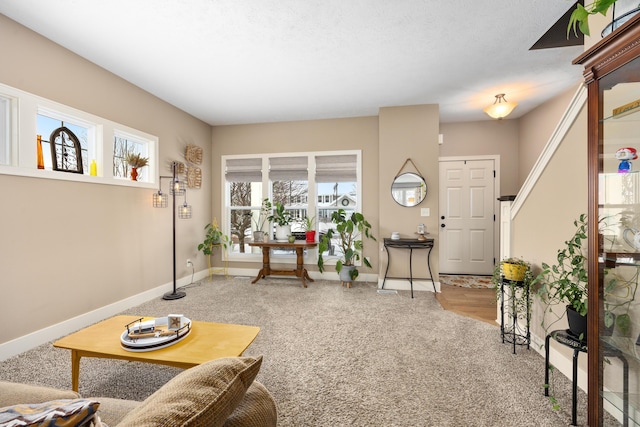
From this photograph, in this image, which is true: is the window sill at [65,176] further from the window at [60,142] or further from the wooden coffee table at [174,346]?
the wooden coffee table at [174,346]

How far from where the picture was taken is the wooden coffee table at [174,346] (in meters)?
1.40

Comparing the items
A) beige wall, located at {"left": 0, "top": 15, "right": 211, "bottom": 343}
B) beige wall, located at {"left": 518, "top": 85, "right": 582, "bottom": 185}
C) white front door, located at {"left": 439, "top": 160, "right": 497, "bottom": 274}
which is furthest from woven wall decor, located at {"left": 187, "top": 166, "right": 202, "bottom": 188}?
beige wall, located at {"left": 518, "top": 85, "right": 582, "bottom": 185}

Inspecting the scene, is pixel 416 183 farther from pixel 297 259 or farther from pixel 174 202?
pixel 174 202

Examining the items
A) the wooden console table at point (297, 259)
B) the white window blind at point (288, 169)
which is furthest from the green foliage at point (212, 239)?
the white window blind at point (288, 169)

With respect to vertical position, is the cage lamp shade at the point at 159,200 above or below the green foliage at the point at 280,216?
above

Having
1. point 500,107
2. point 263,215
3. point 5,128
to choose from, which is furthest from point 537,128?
point 5,128

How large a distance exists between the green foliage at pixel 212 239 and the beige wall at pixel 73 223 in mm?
631

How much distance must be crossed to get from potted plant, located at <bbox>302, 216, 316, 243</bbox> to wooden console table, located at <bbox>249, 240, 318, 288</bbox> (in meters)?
0.13

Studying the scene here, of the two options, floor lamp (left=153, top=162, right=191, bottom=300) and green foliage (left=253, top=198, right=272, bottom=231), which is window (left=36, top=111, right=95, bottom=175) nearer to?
floor lamp (left=153, top=162, right=191, bottom=300)

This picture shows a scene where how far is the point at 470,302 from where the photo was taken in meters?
3.39

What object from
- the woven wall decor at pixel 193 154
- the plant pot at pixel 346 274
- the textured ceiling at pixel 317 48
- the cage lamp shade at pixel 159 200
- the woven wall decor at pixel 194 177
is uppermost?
the textured ceiling at pixel 317 48

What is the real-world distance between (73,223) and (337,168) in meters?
3.43

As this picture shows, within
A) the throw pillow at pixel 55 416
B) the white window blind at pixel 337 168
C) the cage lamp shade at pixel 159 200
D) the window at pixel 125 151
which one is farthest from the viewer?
the white window blind at pixel 337 168

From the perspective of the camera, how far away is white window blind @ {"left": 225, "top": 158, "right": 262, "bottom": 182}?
4797 millimetres
